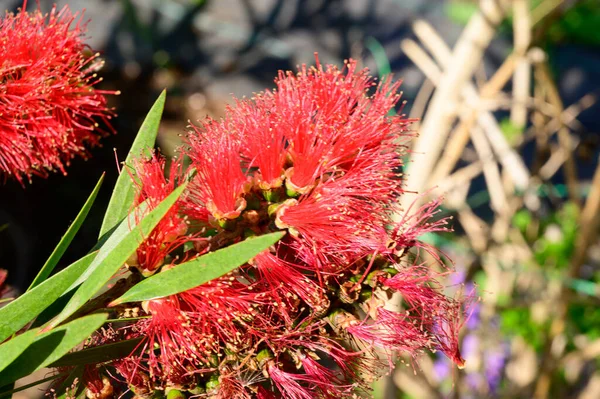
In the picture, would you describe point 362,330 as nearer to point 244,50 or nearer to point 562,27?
point 244,50

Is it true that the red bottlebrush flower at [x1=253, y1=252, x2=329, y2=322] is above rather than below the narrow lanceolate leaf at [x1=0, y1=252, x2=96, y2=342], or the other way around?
above

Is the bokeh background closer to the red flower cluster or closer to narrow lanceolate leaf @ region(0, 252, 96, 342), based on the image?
the red flower cluster

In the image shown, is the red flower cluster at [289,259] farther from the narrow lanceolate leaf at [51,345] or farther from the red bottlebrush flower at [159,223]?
the narrow lanceolate leaf at [51,345]

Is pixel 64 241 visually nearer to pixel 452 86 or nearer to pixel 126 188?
pixel 126 188

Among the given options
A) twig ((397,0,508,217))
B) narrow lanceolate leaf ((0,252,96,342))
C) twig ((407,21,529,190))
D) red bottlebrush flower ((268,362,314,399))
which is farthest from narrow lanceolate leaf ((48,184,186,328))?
twig ((407,21,529,190))

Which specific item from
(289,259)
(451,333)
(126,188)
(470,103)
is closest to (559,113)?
(470,103)
